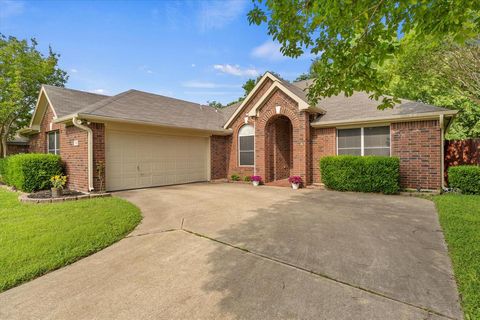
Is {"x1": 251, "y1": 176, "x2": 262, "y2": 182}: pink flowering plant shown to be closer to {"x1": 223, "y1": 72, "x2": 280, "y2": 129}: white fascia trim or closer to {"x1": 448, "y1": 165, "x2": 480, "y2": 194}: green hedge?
{"x1": 223, "y1": 72, "x2": 280, "y2": 129}: white fascia trim

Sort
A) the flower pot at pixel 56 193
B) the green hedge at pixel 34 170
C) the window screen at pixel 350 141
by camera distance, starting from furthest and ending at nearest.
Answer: the window screen at pixel 350 141, the green hedge at pixel 34 170, the flower pot at pixel 56 193

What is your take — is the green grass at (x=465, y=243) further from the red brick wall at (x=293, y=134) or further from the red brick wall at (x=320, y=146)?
the red brick wall at (x=293, y=134)

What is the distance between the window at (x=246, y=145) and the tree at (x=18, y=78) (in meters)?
14.4

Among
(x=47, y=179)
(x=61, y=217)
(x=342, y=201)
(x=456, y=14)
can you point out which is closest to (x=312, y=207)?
(x=342, y=201)

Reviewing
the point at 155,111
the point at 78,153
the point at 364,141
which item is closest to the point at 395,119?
the point at 364,141

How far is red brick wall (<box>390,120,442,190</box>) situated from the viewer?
339 inches

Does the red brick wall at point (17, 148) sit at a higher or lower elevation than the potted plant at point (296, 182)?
higher

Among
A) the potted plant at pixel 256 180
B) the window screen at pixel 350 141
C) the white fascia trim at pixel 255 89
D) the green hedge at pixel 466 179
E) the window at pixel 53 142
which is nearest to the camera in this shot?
the green hedge at pixel 466 179

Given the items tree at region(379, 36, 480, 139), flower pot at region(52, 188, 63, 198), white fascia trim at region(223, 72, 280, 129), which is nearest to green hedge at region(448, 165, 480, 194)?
tree at region(379, 36, 480, 139)

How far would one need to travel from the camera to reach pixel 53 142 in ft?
40.7

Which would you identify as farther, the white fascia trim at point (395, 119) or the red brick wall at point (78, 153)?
the red brick wall at point (78, 153)

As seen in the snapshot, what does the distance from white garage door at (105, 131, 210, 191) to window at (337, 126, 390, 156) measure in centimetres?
725

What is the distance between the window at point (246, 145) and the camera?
12.9 meters

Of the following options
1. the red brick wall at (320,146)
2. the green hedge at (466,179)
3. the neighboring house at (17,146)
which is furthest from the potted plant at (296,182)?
the neighboring house at (17,146)
